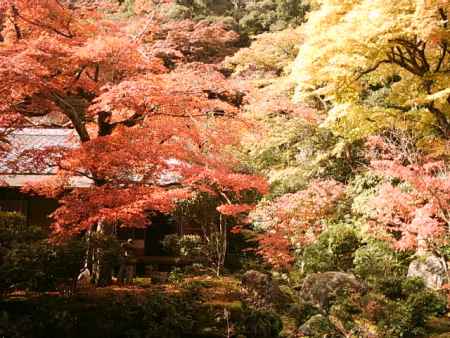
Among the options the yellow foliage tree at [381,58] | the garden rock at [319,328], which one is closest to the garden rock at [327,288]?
the garden rock at [319,328]

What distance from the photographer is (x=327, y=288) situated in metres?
8.59

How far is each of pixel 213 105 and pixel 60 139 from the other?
1074 cm

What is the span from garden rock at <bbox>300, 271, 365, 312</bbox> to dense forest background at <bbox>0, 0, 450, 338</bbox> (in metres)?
0.03

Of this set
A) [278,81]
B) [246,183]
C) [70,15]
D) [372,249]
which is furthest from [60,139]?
[372,249]

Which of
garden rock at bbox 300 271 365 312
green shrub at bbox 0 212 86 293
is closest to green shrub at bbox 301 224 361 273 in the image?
garden rock at bbox 300 271 365 312

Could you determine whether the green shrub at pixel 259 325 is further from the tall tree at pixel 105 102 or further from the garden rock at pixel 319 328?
the tall tree at pixel 105 102

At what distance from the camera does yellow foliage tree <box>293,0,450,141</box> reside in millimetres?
7613

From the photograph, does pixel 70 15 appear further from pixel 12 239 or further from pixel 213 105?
pixel 12 239

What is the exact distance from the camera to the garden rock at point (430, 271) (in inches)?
365

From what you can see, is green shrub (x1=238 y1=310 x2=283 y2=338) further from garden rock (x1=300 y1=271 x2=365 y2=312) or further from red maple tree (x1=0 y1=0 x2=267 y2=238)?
red maple tree (x1=0 y1=0 x2=267 y2=238)

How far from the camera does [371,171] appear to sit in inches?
477

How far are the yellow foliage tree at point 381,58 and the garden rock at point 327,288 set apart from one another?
3.47m

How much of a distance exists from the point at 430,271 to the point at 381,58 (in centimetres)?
472

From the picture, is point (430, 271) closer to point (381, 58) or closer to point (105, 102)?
point (381, 58)
